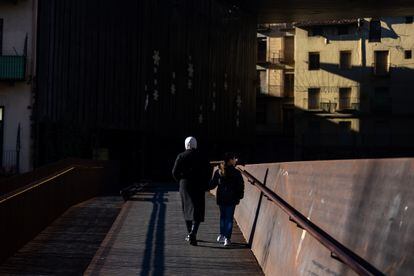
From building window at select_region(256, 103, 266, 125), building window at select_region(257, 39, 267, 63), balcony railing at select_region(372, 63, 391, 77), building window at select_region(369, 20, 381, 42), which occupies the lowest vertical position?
building window at select_region(256, 103, 266, 125)

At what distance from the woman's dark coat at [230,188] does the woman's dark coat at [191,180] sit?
0.89 ft

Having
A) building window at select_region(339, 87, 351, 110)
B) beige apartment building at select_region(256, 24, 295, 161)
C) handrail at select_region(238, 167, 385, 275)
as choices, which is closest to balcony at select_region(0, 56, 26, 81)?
handrail at select_region(238, 167, 385, 275)

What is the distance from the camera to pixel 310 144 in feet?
202

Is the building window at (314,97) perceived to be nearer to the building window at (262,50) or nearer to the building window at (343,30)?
the building window at (343,30)

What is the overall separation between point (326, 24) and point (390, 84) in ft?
28.7

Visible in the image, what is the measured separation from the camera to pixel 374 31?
206ft

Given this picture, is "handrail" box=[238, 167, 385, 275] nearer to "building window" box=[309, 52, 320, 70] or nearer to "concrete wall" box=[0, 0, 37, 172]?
"concrete wall" box=[0, 0, 37, 172]

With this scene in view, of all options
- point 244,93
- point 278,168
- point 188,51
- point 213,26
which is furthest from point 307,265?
point 244,93

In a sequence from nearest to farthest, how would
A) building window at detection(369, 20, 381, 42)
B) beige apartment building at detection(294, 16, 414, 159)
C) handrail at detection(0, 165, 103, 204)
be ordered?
handrail at detection(0, 165, 103, 204) → beige apartment building at detection(294, 16, 414, 159) → building window at detection(369, 20, 381, 42)

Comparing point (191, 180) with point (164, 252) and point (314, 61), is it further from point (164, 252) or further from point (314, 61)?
point (314, 61)

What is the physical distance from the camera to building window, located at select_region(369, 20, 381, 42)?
62500mm

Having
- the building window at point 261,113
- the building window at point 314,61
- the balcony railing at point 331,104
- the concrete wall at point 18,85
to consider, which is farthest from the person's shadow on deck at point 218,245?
the building window at point 261,113

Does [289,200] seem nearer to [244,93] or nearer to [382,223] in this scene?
[382,223]

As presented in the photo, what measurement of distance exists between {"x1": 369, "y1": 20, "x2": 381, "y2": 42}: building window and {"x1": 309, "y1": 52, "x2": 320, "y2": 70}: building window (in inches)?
211
